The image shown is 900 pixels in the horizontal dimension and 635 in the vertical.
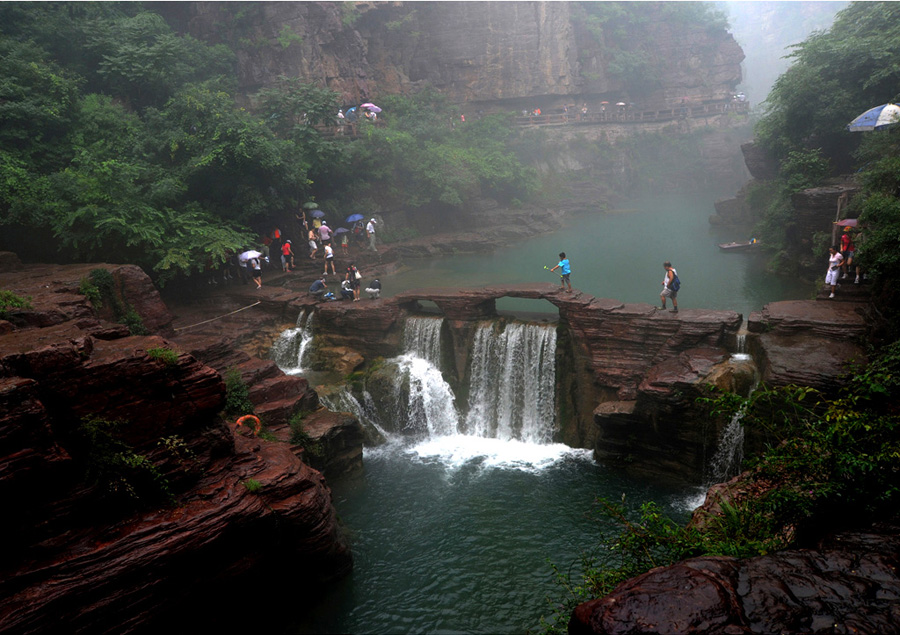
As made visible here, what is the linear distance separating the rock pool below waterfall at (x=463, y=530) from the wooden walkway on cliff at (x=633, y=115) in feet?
105

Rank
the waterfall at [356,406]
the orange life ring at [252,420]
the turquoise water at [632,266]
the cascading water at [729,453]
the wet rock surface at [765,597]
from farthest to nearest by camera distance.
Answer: the turquoise water at [632,266] < the waterfall at [356,406] < the orange life ring at [252,420] < the cascading water at [729,453] < the wet rock surface at [765,597]

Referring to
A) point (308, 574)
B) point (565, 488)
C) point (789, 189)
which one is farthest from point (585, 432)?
point (789, 189)

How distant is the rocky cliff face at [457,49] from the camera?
30.4 metres

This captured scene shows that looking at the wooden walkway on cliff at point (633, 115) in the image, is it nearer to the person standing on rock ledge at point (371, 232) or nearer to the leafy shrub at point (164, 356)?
the person standing on rock ledge at point (371, 232)

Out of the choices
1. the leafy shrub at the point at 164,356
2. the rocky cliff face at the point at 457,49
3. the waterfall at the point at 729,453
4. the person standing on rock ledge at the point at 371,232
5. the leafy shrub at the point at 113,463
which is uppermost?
the rocky cliff face at the point at 457,49

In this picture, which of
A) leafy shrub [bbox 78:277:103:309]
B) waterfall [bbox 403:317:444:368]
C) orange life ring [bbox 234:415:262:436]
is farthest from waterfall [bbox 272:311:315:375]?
leafy shrub [bbox 78:277:103:309]

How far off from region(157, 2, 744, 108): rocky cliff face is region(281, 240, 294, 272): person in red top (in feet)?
42.3

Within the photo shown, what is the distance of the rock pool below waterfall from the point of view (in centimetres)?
1021

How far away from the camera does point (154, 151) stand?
21.3 metres

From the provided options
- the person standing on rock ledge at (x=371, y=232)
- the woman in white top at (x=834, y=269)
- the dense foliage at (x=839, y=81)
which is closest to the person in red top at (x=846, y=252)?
the woman in white top at (x=834, y=269)

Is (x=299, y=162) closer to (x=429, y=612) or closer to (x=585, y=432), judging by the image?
(x=585, y=432)

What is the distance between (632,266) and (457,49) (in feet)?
75.3

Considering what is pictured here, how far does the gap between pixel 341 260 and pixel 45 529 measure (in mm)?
18430

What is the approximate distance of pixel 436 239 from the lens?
30.6 metres
